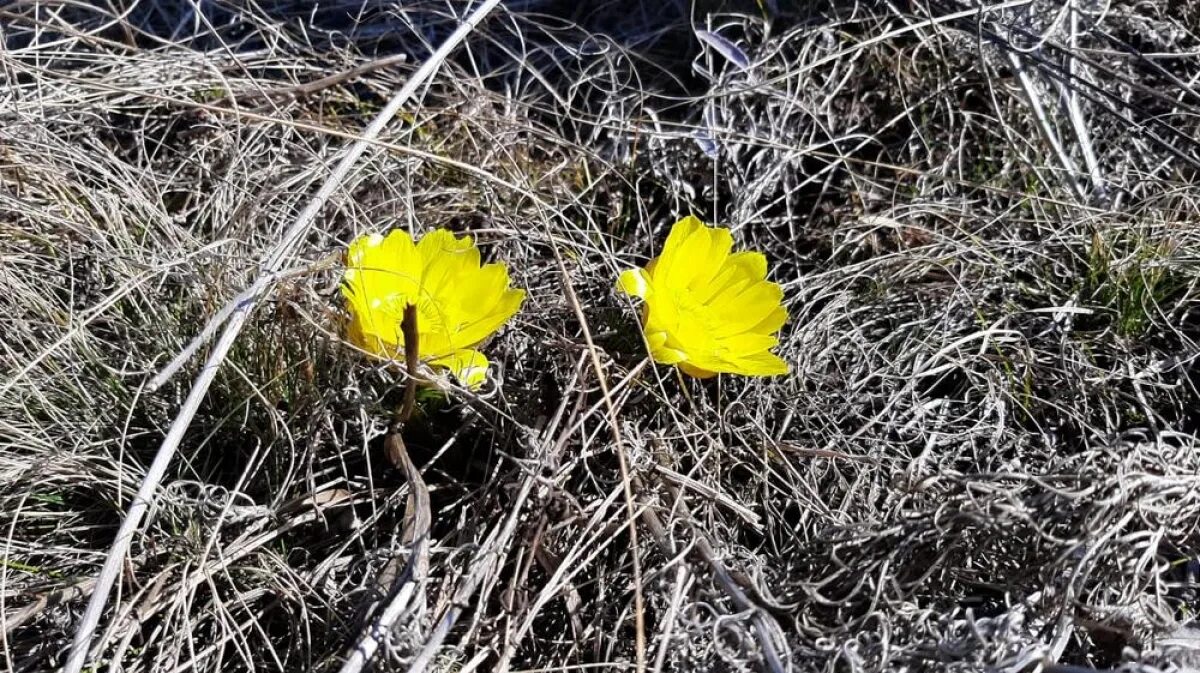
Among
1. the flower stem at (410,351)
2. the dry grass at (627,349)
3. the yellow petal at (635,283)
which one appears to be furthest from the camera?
the yellow petal at (635,283)

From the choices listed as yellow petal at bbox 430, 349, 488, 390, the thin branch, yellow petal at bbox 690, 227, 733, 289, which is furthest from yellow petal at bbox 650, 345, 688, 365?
the thin branch

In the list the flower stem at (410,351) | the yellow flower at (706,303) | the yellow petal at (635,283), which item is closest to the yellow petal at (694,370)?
the yellow flower at (706,303)

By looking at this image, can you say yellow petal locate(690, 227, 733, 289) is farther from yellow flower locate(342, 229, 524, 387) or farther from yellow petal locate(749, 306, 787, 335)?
yellow flower locate(342, 229, 524, 387)

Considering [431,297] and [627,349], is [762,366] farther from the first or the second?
[431,297]

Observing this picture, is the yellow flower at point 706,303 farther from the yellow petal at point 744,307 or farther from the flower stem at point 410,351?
the flower stem at point 410,351

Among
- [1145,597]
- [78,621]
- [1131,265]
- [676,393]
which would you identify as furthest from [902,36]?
[78,621]

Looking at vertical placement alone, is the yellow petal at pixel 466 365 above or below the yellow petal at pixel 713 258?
below

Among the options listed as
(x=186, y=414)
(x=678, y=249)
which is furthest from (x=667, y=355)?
(x=186, y=414)
